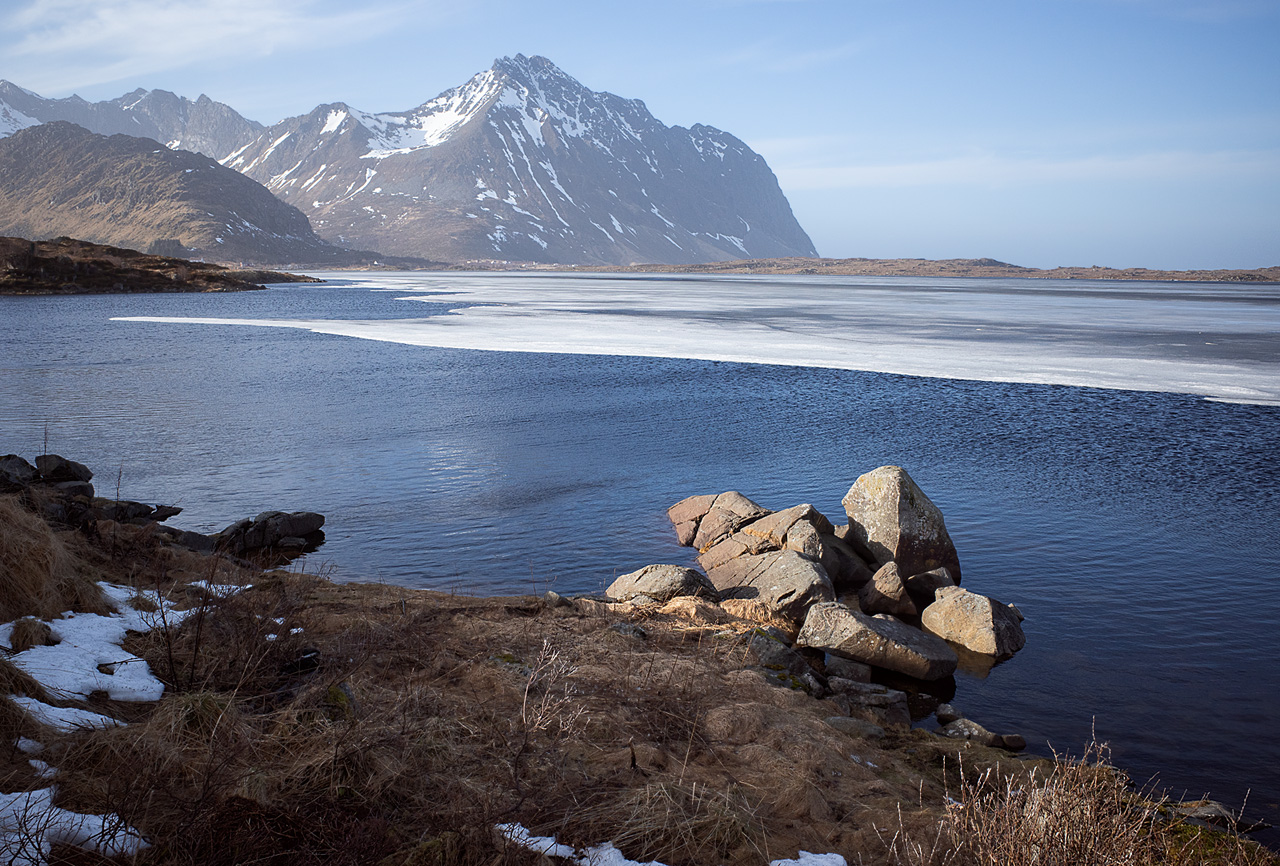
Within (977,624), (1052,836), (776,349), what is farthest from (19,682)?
(776,349)

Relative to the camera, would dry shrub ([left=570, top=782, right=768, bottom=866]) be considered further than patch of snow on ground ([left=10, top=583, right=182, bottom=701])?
No

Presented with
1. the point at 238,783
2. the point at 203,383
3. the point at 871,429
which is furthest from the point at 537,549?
the point at 203,383

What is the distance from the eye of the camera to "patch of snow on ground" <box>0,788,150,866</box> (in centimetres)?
336

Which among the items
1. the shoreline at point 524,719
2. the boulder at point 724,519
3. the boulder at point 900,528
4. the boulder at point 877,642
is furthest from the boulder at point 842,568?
the shoreline at point 524,719

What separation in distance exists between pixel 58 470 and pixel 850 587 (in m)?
12.9

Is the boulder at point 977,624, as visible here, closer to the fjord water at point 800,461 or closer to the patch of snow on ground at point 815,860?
the fjord water at point 800,461

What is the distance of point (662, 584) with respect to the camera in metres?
9.86

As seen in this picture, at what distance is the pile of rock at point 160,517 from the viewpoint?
10.8 m

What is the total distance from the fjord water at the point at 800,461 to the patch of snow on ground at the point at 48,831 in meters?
6.89

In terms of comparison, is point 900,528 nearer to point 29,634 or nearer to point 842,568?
point 842,568

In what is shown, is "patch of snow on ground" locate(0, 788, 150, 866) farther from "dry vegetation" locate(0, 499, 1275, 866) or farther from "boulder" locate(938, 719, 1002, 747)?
"boulder" locate(938, 719, 1002, 747)

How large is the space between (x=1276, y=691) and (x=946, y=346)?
29081 millimetres

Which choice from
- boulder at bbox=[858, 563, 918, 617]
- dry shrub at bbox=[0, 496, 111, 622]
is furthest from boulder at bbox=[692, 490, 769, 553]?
dry shrub at bbox=[0, 496, 111, 622]

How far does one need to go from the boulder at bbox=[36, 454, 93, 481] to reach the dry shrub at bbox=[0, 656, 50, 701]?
397 inches
